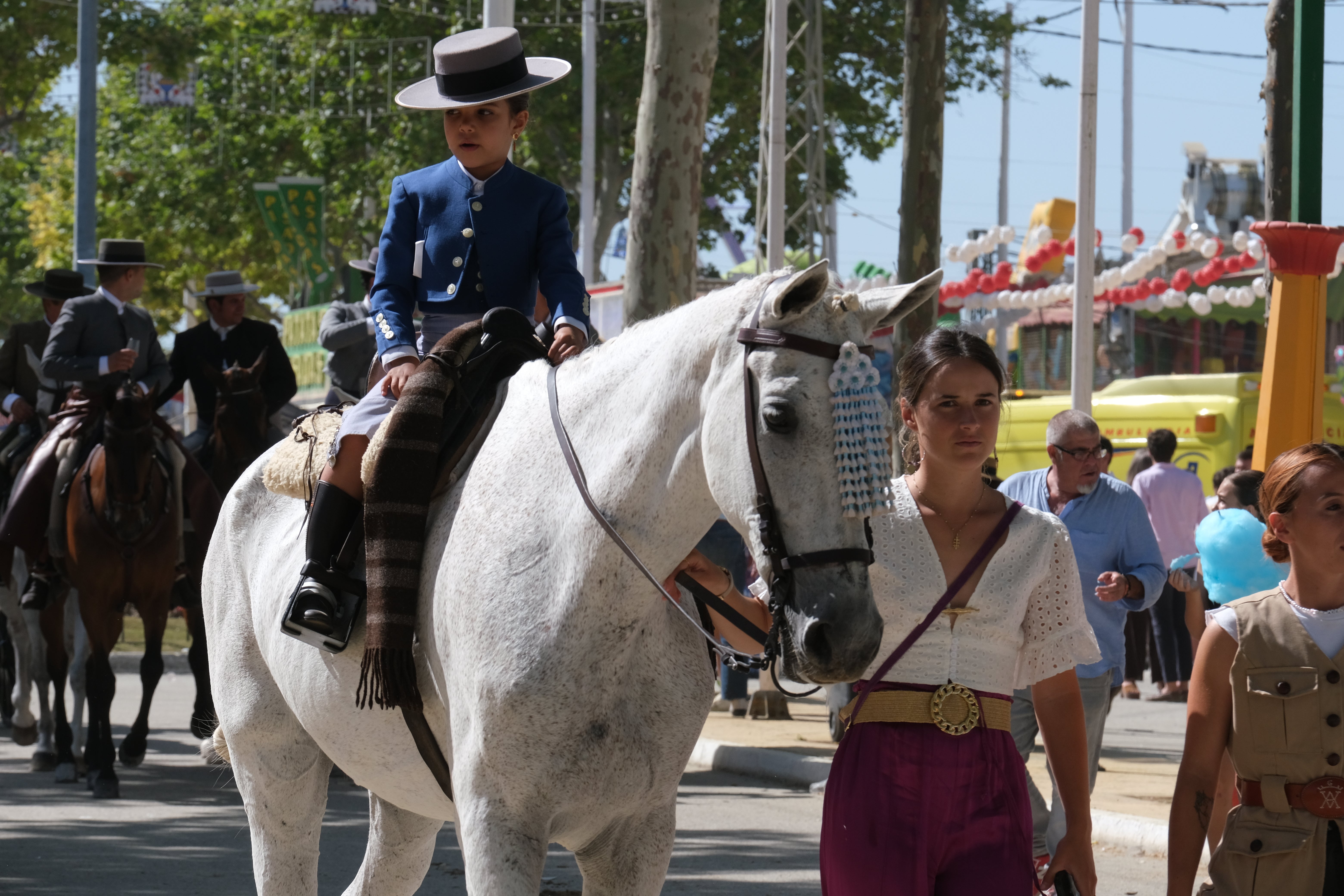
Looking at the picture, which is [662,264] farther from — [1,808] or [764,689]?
[1,808]

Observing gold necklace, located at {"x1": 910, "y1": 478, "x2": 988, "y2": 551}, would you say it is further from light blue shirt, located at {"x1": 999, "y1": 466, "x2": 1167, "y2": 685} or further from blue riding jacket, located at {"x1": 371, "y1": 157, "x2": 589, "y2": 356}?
light blue shirt, located at {"x1": 999, "y1": 466, "x2": 1167, "y2": 685}

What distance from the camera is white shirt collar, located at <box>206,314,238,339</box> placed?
11.8 metres

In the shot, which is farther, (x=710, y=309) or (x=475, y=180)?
(x=475, y=180)

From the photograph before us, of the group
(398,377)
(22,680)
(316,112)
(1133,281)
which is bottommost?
(22,680)

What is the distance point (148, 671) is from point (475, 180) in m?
6.92

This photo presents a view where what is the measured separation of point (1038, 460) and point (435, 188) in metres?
17.6

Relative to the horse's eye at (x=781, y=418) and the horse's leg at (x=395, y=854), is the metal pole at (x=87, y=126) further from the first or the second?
the horse's eye at (x=781, y=418)

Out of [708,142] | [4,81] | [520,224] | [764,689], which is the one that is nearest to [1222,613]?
[520,224]

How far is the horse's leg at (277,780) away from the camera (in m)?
5.01

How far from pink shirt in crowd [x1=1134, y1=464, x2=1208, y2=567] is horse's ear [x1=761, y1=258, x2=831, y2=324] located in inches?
455

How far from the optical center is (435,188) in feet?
15.5

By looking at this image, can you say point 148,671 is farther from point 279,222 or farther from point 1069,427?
point 279,222

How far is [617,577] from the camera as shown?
12.0 feet

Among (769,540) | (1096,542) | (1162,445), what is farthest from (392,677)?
(1162,445)
